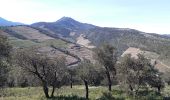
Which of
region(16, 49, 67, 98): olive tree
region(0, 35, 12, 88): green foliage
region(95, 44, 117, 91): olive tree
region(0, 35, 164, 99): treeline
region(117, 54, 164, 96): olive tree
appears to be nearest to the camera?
region(0, 35, 12, 88): green foliage

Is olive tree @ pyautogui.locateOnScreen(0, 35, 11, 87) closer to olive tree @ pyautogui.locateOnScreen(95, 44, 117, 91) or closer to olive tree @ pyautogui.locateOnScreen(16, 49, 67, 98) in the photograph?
olive tree @ pyautogui.locateOnScreen(16, 49, 67, 98)

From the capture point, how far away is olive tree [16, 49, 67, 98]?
84.8m

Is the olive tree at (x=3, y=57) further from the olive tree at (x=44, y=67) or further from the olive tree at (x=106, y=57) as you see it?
the olive tree at (x=106, y=57)

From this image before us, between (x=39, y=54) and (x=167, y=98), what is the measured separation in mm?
38112

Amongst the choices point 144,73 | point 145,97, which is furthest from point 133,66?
point 145,97

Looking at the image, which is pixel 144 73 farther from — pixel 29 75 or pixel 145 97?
pixel 29 75

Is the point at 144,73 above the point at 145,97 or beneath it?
above

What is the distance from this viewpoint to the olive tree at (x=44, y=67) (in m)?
84.8

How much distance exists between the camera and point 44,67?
86.9m

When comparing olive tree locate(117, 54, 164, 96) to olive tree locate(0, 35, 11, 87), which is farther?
olive tree locate(117, 54, 164, 96)

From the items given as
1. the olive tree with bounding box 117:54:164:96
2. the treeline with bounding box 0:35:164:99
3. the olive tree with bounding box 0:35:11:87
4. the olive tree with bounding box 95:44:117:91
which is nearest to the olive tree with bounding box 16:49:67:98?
the treeline with bounding box 0:35:164:99

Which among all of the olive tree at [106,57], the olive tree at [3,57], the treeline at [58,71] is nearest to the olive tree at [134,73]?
the treeline at [58,71]

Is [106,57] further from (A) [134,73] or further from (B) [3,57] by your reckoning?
(B) [3,57]

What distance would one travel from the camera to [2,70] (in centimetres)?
5859
